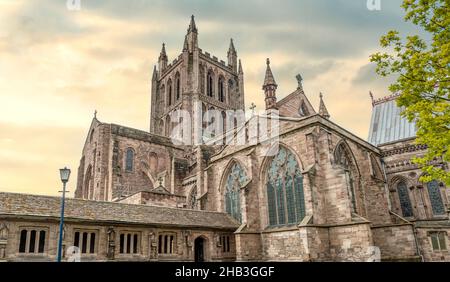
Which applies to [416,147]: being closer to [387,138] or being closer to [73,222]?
[387,138]

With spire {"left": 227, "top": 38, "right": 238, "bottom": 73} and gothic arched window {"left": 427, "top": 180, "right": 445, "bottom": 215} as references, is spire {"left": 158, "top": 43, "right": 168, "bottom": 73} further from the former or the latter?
gothic arched window {"left": 427, "top": 180, "right": 445, "bottom": 215}

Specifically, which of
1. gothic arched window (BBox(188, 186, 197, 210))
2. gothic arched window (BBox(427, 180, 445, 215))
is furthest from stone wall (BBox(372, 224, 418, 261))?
gothic arched window (BBox(188, 186, 197, 210))

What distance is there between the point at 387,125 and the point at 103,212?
31418 millimetres

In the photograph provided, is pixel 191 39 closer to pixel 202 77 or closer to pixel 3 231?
pixel 202 77

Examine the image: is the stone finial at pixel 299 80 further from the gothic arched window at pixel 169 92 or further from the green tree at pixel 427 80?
the gothic arched window at pixel 169 92

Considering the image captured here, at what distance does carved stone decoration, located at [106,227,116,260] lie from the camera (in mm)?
17969

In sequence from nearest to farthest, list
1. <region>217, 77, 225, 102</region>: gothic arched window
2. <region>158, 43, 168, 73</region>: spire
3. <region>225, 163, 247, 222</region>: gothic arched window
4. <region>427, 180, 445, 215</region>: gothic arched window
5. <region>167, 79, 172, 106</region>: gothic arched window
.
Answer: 1. <region>225, 163, 247, 222</region>: gothic arched window
2. <region>427, 180, 445, 215</region>: gothic arched window
3. <region>167, 79, 172, 106</region>: gothic arched window
4. <region>217, 77, 225, 102</region>: gothic arched window
5. <region>158, 43, 168, 73</region>: spire

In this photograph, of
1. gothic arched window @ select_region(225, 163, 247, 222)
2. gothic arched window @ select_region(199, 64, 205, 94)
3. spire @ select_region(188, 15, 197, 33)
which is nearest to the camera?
gothic arched window @ select_region(225, 163, 247, 222)

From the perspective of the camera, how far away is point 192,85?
55812 mm

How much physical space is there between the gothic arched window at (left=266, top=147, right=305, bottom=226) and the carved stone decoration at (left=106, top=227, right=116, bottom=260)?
35.6ft

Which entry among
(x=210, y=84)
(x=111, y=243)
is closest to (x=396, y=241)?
(x=111, y=243)

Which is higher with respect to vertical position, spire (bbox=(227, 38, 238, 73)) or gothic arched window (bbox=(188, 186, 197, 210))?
spire (bbox=(227, 38, 238, 73))
